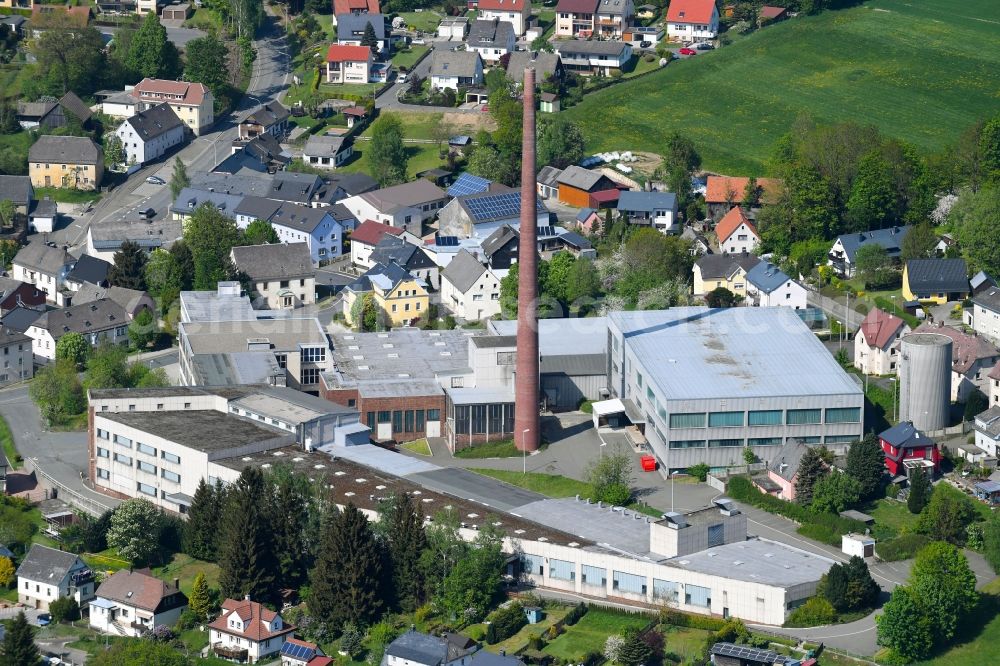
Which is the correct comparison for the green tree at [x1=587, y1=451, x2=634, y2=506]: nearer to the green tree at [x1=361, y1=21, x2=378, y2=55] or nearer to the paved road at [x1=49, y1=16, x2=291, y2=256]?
the paved road at [x1=49, y1=16, x2=291, y2=256]

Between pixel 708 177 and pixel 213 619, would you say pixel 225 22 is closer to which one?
pixel 708 177

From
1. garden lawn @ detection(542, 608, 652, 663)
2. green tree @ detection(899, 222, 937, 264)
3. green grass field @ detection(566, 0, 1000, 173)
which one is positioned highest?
green grass field @ detection(566, 0, 1000, 173)

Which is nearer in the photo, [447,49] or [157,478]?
[157,478]

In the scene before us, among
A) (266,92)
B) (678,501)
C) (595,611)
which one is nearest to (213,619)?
(595,611)

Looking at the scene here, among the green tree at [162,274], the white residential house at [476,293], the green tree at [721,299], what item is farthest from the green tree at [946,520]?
the green tree at [162,274]

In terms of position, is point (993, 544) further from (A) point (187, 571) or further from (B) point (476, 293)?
(B) point (476, 293)

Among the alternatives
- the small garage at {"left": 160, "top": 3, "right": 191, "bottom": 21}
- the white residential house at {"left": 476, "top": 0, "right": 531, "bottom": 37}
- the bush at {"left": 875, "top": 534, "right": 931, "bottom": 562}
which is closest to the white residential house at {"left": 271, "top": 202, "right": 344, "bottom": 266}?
the white residential house at {"left": 476, "top": 0, "right": 531, "bottom": 37}
